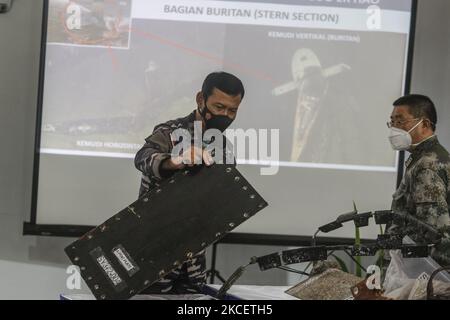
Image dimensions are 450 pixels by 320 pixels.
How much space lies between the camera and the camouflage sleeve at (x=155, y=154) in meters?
1.68

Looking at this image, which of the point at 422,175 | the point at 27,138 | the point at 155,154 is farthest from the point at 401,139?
the point at 27,138

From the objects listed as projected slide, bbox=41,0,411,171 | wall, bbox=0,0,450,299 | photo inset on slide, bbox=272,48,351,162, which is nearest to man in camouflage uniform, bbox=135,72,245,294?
projected slide, bbox=41,0,411,171

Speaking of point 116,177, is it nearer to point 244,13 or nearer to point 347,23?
point 244,13

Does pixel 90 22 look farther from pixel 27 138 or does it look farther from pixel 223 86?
pixel 223 86

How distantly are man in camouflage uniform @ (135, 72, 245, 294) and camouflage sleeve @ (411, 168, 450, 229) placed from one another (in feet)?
2.04

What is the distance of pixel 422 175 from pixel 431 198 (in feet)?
0.36

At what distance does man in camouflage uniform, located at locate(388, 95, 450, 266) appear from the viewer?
6.24 ft

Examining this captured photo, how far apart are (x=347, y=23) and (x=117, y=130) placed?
118 cm

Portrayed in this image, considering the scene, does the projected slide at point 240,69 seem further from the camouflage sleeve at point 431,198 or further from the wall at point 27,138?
the camouflage sleeve at point 431,198

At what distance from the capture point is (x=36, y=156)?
2.94m

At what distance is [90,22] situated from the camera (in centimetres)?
293

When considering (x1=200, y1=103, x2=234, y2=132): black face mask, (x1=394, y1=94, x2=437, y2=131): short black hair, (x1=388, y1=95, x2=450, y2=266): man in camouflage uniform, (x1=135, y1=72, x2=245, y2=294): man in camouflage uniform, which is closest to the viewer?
(x1=135, y1=72, x2=245, y2=294): man in camouflage uniform

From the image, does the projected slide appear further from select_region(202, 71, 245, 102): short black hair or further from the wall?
select_region(202, 71, 245, 102): short black hair
